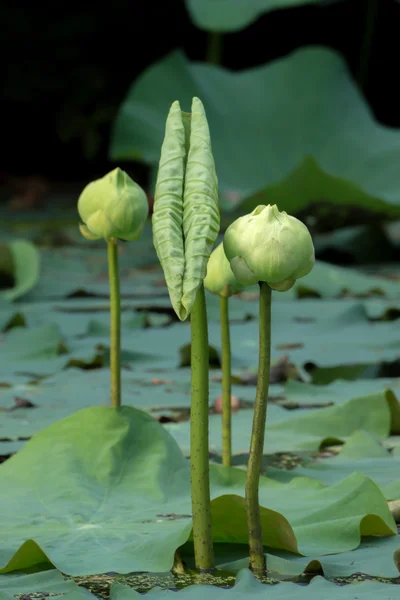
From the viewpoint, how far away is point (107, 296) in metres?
2.87

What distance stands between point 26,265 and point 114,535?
→ 2.13m

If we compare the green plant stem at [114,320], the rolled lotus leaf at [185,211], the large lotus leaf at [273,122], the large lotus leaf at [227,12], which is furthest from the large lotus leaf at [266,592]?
the large lotus leaf at [227,12]

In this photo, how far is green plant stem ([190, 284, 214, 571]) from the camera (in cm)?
67

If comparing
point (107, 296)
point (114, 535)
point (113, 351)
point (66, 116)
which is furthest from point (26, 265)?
point (66, 116)

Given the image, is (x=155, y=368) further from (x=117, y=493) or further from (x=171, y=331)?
(x=117, y=493)

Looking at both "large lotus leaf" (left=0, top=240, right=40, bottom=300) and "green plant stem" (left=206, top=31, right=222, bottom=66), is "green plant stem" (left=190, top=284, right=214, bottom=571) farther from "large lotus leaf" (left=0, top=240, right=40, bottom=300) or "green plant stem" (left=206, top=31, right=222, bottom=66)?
"green plant stem" (left=206, top=31, right=222, bottom=66)

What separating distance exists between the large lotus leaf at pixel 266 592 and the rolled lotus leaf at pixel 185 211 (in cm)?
17

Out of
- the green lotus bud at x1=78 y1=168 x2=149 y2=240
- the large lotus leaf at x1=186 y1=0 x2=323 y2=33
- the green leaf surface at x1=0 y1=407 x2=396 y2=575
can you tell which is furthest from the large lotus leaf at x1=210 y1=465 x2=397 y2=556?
the large lotus leaf at x1=186 y1=0 x2=323 y2=33

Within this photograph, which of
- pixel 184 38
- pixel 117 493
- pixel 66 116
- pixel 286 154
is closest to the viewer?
pixel 117 493

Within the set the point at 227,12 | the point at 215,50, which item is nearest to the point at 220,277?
the point at 227,12

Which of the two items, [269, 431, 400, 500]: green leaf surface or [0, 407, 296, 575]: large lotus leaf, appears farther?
[269, 431, 400, 500]: green leaf surface

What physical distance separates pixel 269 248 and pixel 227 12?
13.2 ft

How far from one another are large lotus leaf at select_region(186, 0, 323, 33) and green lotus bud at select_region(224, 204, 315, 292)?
3.84 meters

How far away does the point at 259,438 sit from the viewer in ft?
2.22
